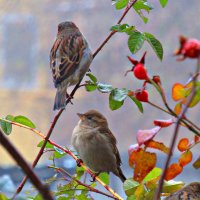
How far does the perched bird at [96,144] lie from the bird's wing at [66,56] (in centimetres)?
10

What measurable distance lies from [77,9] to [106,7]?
Result: 56 centimetres

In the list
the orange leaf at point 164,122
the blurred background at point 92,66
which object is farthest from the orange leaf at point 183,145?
the blurred background at point 92,66

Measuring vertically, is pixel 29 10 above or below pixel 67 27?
above

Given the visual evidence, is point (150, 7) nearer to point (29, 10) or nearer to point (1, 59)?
point (29, 10)

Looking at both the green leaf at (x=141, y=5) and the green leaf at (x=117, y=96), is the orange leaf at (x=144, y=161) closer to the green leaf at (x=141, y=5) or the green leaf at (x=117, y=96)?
the green leaf at (x=117, y=96)

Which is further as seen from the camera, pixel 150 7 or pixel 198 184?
pixel 150 7

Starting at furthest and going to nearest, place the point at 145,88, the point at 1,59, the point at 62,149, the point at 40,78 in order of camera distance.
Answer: the point at 1,59 → the point at 40,78 → the point at 62,149 → the point at 145,88

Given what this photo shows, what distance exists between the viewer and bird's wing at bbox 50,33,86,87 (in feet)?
4.68

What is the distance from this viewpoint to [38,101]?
4.56 meters

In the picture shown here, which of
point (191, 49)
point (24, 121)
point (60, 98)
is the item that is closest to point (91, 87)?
point (24, 121)

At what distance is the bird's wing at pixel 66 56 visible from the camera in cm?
143

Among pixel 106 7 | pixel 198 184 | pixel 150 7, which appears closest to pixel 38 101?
pixel 106 7

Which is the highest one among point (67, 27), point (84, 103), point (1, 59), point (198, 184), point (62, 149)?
point (1, 59)

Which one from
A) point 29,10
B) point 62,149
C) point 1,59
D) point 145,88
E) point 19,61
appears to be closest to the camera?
point 145,88
